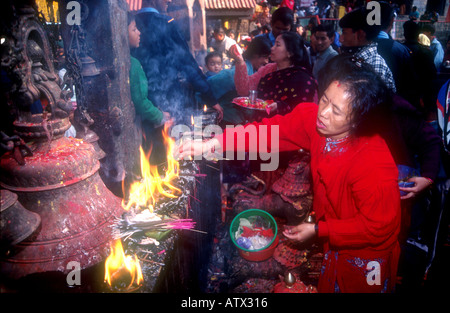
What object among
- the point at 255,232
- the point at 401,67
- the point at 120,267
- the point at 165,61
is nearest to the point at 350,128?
the point at 120,267

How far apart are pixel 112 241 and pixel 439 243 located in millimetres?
3742

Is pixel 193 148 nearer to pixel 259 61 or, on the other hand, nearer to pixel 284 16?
pixel 259 61

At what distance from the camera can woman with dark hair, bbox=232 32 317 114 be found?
456cm

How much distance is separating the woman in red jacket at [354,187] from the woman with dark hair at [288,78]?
6.30 ft

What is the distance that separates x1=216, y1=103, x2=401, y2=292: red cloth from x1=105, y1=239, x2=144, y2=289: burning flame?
4.88 feet

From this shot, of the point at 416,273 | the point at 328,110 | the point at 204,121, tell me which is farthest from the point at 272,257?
the point at 328,110

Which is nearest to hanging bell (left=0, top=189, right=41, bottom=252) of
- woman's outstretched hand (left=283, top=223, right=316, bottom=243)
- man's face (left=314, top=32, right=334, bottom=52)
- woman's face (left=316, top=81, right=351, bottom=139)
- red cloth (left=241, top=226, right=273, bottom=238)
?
woman's outstretched hand (left=283, top=223, right=316, bottom=243)

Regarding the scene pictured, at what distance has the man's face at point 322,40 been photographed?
6.86m

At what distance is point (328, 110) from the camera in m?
2.34

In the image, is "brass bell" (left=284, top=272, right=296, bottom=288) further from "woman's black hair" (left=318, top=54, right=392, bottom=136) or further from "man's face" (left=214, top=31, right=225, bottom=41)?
"man's face" (left=214, top=31, right=225, bottom=41)

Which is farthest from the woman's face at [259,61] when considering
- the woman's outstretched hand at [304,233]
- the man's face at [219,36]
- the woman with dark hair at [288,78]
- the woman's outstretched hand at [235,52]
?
the man's face at [219,36]

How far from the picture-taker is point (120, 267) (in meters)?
1.94
